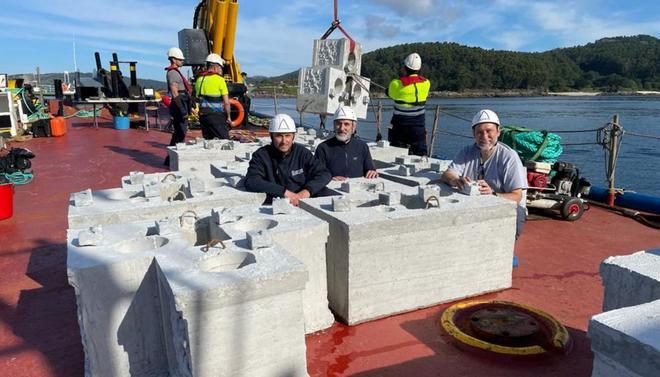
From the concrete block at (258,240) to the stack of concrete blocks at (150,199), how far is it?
1081 mm

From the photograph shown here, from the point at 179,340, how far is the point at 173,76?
24.3ft

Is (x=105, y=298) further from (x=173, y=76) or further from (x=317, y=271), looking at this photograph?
(x=173, y=76)

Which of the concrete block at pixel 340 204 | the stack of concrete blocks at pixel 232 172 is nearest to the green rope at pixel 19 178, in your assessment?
the stack of concrete blocks at pixel 232 172

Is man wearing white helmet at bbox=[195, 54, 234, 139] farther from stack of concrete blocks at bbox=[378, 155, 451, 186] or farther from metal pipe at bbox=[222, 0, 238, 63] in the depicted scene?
metal pipe at bbox=[222, 0, 238, 63]

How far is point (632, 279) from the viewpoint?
2.10 m

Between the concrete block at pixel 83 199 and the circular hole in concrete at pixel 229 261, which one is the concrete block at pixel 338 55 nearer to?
the concrete block at pixel 83 199

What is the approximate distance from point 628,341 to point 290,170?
312 cm

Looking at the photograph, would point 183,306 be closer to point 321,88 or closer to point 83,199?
point 83,199

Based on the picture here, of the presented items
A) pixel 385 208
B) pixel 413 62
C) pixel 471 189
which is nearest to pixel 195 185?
pixel 385 208

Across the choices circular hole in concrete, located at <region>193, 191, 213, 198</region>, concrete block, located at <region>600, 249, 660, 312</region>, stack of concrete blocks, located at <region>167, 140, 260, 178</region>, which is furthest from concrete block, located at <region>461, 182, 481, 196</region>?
stack of concrete blocks, located at <region>167, 140, 260, 178</region>

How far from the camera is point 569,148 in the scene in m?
22.0

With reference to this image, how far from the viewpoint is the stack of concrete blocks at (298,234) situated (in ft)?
9.64

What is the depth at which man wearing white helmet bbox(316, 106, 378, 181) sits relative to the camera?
472 cm

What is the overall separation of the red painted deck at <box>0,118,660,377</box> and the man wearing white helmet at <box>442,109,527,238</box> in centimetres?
76
